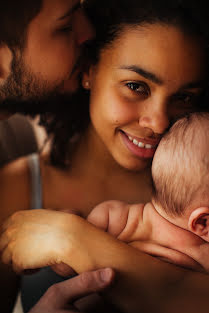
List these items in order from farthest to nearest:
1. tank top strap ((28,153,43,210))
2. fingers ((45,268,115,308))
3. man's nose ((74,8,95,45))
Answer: tank top strap ((28,153,43,210)), man's nose ((74,8,95,45)), fingers ((45,268,115,308))

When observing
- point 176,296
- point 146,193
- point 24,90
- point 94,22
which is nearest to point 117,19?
point 94,22

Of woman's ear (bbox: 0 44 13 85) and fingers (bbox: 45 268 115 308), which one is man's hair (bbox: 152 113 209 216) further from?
woman's ear (bbox: 0 44 13 85)

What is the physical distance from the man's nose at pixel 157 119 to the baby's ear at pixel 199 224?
0.44 ft

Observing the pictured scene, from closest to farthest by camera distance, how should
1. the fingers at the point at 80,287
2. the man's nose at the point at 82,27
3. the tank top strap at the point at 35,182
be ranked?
the fingers at the point at 80,287
the man's nose at the point at 82,27
the tank top strap at the point at 35,182

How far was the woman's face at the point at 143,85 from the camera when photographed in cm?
51

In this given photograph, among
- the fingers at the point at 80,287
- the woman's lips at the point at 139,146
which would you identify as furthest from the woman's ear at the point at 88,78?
the fingers at the point at 80,287

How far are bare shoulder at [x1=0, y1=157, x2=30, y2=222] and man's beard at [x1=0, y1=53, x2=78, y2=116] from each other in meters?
0.12

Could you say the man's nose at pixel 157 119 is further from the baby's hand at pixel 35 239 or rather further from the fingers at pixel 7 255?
the fingers at pixel 7 255

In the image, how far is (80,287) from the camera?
47cm

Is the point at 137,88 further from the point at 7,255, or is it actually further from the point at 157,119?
the point at 7,255

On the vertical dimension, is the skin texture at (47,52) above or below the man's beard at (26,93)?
above

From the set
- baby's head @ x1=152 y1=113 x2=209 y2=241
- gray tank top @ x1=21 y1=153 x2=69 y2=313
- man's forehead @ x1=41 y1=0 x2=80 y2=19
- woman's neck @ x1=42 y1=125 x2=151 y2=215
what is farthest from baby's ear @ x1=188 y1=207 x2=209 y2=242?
man's forehead @ x1=41 y1=0 x2=80 y2=19

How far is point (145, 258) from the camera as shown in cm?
49

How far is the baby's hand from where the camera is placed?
0.50 m
